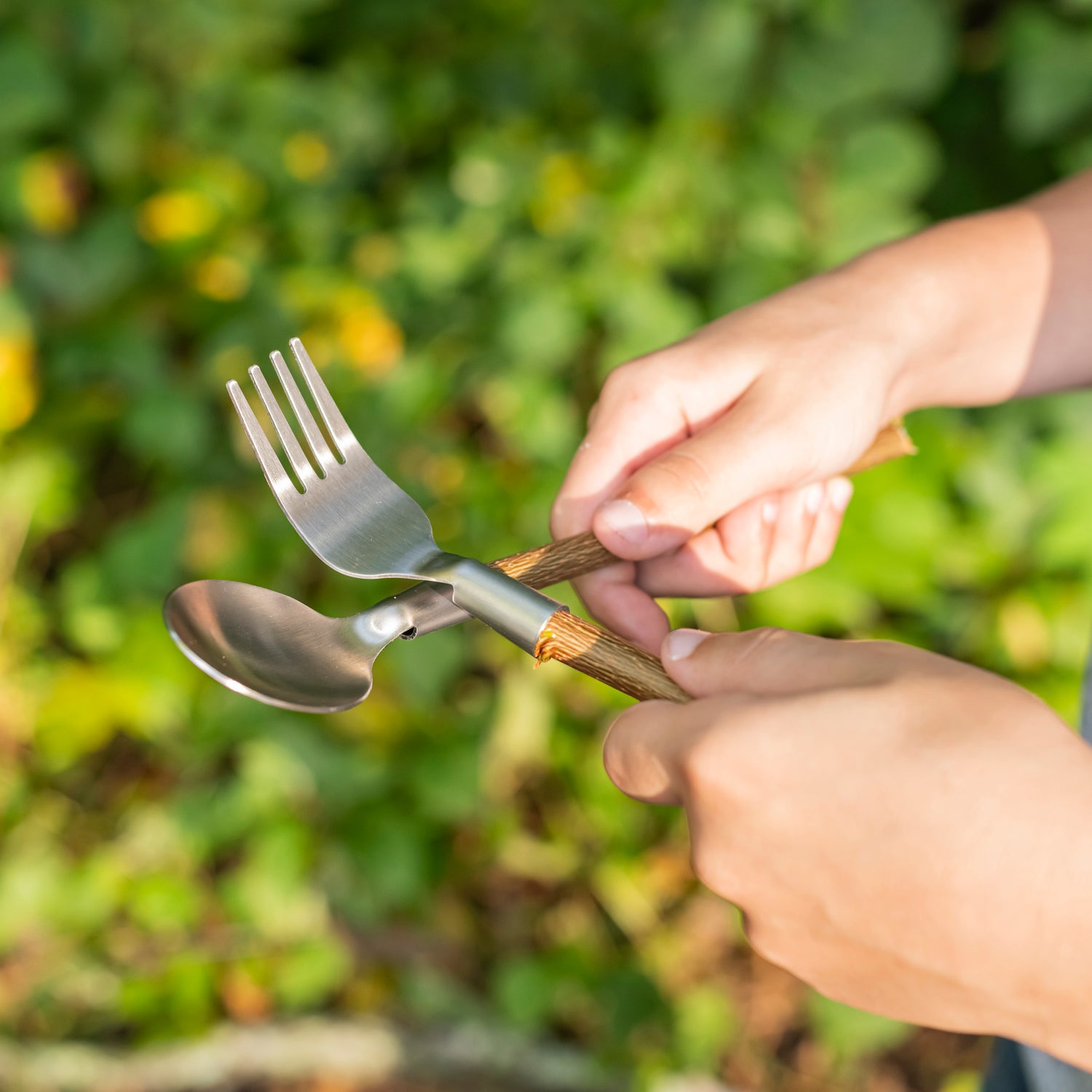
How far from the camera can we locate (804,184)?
127cm

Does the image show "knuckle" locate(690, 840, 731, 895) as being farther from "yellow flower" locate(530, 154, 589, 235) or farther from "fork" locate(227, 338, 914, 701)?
"yellow flower" locate(530, 154, 589, 235)

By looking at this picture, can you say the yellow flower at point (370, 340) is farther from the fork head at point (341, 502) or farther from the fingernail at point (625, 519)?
the fingernail at point (625, 519)

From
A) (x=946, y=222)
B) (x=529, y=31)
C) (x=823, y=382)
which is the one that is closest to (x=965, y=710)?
(x=823, y=382)

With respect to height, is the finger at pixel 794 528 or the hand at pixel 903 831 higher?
the hand at pixel 903 831

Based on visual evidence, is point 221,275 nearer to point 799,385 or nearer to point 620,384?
point 620,384

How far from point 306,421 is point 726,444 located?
1.08 ft

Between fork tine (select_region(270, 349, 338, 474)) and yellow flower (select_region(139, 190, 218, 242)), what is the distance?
75cm

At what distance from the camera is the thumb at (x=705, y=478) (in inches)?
25.3

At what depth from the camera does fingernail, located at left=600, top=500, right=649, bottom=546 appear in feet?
2.10

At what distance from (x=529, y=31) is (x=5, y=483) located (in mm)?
1041

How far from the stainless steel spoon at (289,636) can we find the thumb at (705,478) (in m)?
0.13

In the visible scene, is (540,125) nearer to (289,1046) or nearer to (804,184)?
(804,184)

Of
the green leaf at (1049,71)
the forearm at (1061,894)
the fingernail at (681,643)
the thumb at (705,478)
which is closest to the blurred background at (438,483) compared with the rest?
the green leaf at (1049,71)

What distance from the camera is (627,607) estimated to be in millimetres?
716
